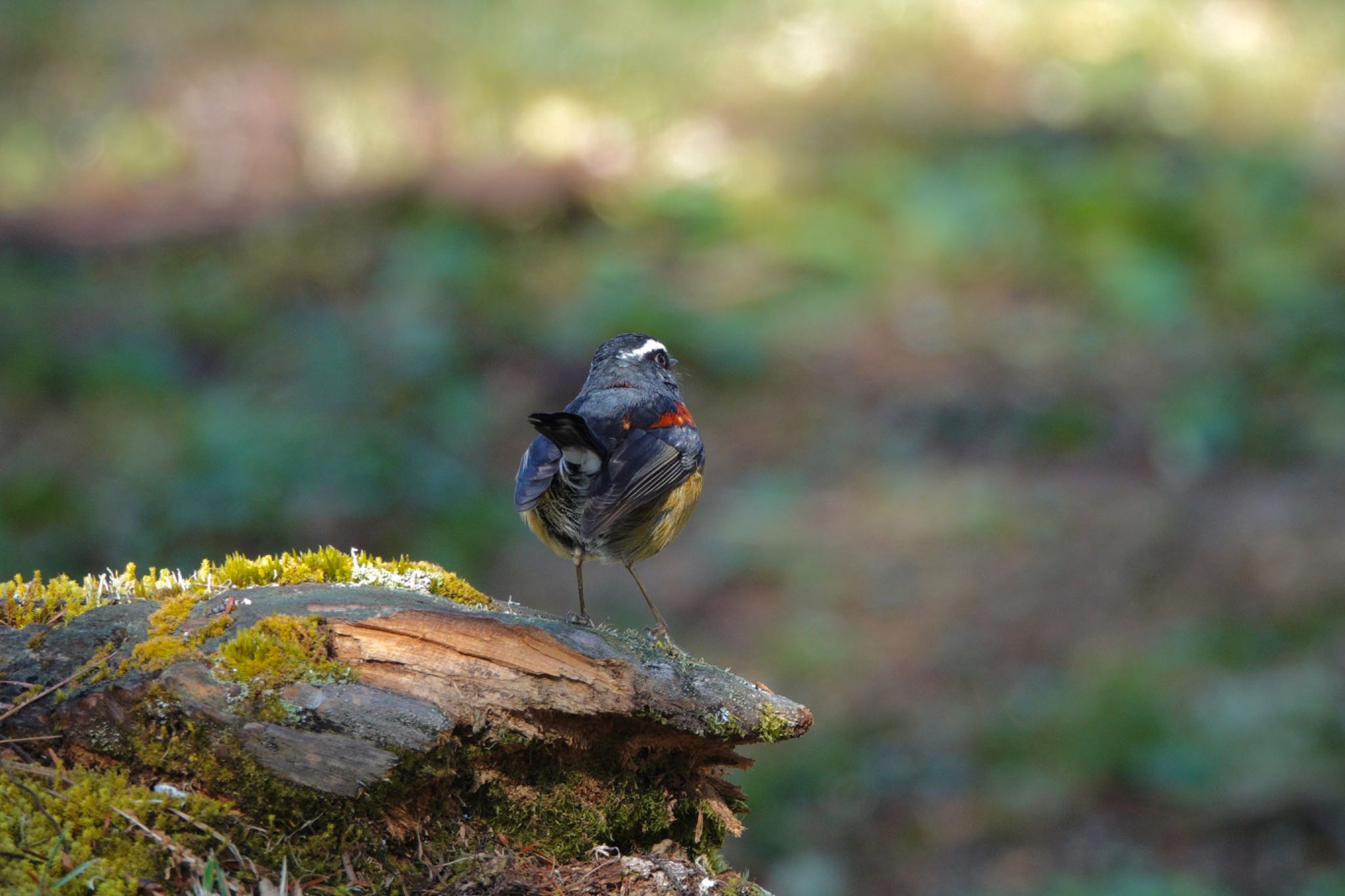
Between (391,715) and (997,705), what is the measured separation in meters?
5.81

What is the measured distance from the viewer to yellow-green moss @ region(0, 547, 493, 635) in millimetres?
3146

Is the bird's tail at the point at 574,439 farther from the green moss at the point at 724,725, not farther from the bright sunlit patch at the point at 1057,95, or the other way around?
the bright sunlit patch at the point at 1057,95

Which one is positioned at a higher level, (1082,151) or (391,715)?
(1082,151)

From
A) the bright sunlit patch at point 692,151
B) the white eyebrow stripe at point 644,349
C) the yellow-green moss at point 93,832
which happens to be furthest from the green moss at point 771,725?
the bright sunlit patch at point 692,151

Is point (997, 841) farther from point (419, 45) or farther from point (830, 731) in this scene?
point (419, 45)

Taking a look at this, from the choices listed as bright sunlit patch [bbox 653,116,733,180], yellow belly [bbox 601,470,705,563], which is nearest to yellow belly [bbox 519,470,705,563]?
yellow belly [bbox 601,470,705,563]

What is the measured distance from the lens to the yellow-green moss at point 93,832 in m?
2.59

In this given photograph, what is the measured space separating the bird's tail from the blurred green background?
3576mm

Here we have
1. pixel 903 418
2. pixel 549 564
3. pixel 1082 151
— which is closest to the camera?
pixel 549 564

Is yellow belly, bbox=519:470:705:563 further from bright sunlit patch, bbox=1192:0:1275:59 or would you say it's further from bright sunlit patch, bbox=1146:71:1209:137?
bright sunlit patch, bbox=1192:0:1275:59

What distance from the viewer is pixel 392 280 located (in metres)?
11.9

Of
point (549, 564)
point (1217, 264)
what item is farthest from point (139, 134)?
point (1217, 264)

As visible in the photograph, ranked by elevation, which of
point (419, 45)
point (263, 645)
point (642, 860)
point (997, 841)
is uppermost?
point (419, 45)

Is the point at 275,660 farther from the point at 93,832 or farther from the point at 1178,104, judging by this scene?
the point at 1178,104
